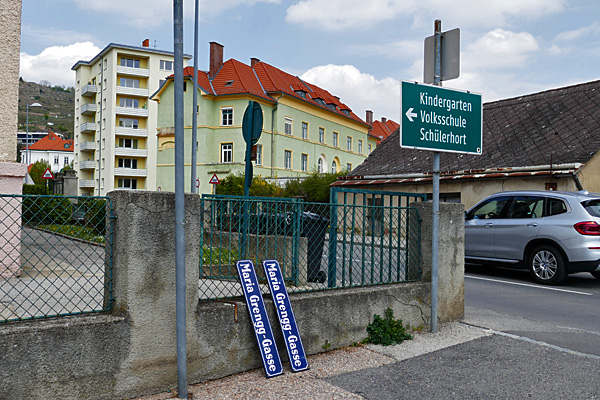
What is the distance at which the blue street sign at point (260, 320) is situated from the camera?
4.67m

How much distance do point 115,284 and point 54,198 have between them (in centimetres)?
80

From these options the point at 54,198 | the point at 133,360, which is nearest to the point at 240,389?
the point at 133,360

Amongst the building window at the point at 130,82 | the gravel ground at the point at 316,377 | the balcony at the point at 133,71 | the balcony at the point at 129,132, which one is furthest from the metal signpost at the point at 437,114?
the building window at the point at 130,82

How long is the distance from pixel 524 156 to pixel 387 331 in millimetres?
15542

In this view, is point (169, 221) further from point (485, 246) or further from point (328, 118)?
point (328, 118)

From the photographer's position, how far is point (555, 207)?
10602 mm

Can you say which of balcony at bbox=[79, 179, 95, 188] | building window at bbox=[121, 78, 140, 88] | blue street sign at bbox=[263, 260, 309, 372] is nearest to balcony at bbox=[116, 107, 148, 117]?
building window at bbox=[121, 78, 140, 88]

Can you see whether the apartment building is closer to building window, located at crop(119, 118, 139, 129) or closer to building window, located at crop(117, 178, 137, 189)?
building window, located at crop(119, 118, 139, 129)

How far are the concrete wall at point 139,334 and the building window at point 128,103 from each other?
207ft

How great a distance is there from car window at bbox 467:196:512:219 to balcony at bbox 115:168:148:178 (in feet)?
178

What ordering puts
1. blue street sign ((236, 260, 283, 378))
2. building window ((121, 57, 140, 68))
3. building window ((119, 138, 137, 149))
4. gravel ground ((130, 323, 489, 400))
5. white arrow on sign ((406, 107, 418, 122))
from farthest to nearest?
building window ((121, 57, 140, 68))
building window ((119, 138, 137, 149))
white arrow on sign ((406, 107, 418, 122))
blue street sign ((236, 260, 283, 378))
gravel ground ((130, 323, 489, 400))

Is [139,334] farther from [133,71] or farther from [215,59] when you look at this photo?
[133,71]

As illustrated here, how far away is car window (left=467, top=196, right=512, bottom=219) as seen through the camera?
11.6 metres

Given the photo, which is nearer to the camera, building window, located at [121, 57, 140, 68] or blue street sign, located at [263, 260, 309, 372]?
blue street sign, located at [263, 260, 309, 372]
